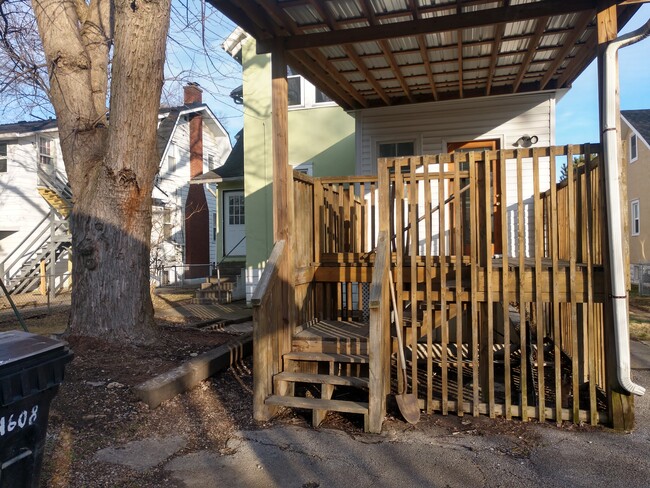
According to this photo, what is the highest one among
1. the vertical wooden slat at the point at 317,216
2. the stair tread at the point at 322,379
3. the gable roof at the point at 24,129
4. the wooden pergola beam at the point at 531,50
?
the gable roof at the point at 24,129

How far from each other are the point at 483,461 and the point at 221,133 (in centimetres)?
2298

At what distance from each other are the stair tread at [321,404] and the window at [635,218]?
19456 millimetres

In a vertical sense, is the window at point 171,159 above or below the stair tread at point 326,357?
above

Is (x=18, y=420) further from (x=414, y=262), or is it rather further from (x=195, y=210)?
(x=195, y=210)

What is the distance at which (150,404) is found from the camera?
4.49 m

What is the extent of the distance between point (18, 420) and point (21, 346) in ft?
1.18

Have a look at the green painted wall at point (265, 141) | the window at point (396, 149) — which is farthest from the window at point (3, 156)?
the window at point (396, 149)

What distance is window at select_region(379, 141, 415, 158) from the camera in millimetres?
8984

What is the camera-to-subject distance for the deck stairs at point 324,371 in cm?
432

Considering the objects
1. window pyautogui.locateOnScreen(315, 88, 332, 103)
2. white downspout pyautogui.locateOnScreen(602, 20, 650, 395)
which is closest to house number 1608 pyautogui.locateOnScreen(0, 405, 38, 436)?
white downspout pyautogui.locateOnScreen(602, 20, 650, 395)

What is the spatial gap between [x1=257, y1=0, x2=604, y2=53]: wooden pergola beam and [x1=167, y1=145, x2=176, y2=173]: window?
618 inches

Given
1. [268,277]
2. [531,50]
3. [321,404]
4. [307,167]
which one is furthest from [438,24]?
[307,167]

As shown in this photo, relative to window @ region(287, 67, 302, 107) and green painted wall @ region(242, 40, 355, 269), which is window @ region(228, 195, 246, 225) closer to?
green painted wall @ region(242, 40, 355, 269)

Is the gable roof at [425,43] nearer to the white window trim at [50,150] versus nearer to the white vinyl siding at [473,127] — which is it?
the white vinyl siding at [473,127]
